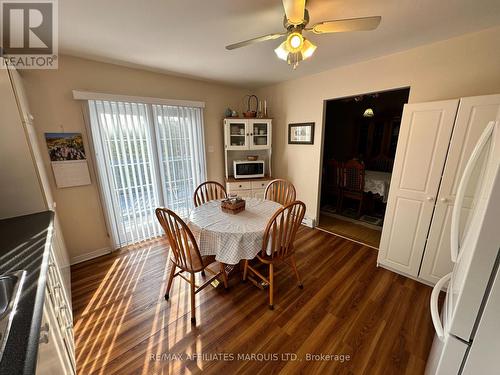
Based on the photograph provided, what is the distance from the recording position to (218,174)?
141 inches

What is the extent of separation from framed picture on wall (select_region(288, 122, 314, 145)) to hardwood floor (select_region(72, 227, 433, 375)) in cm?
185

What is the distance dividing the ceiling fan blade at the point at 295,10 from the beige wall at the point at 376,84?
1.65 metres

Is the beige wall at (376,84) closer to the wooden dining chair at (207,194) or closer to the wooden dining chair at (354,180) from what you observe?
the wooden dining chair at (354,180)

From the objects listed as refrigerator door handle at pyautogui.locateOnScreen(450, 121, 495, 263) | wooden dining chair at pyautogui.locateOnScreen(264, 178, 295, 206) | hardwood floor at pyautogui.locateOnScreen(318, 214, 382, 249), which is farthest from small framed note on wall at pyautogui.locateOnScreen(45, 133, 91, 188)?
hardwood floor at pyautogui.locateOnScreen(318, 214, 382, 249)

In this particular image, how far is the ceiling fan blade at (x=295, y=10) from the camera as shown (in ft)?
3.59

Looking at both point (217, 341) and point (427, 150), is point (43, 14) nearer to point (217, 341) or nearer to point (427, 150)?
point (217, 341)

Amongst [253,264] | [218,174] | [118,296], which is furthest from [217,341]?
[218,174]

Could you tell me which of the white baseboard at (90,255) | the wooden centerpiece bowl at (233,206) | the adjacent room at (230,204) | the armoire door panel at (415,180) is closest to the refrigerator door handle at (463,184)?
the adjacent room at (230,204)

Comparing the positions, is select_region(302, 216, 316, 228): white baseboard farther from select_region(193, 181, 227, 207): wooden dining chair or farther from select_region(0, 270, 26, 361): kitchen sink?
select_region(0, 270, 26, 361): kitchen sink

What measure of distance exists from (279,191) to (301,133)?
110 cm

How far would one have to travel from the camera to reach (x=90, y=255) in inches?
97.9

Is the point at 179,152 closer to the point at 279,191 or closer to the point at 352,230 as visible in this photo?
the point at 279,191

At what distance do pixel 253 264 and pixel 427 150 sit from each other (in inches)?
83.7

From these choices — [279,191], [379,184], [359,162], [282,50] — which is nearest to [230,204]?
[279,191]
